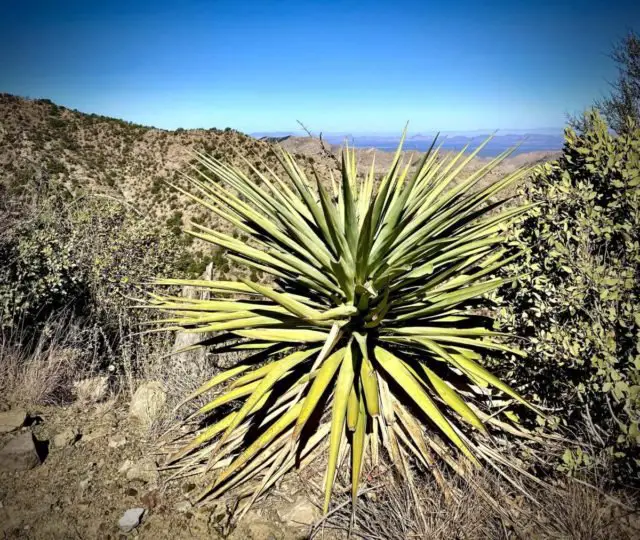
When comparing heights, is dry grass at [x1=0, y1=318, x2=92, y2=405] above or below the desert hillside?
below

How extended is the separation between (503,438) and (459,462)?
1.45 feet

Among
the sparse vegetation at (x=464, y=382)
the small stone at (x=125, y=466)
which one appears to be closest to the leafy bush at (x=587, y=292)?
the sparse vegetation at (x=464, y=382)

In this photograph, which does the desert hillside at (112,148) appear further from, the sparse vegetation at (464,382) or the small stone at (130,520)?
the small stone at (130,520)

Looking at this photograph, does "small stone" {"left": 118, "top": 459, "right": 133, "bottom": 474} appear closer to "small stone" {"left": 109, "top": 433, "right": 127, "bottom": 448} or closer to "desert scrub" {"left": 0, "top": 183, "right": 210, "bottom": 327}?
"small stone" {"left": 109, "top": 433, "right": 127, "bottom": 448}

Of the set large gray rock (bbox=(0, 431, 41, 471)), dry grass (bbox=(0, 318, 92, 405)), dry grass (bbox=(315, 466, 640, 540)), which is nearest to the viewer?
dry grass (bbox=(315, 466, 640, 540))

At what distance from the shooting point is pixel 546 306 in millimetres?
2246

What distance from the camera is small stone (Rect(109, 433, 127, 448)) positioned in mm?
2977

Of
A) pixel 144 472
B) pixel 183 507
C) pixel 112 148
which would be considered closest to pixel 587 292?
pixel 183 507

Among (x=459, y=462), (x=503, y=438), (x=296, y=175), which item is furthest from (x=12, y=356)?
(x=503, y=438)

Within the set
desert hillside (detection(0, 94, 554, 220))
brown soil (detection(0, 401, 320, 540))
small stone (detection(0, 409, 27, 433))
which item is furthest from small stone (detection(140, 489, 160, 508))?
desert hillside (detection(0, 94, 554, 220))

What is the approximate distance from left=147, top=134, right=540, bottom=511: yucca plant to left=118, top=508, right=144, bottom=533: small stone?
0.34 m

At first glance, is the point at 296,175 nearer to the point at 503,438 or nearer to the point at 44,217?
the point at 503,438

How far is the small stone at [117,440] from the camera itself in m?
2.98

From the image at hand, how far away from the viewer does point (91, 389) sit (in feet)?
12.0
